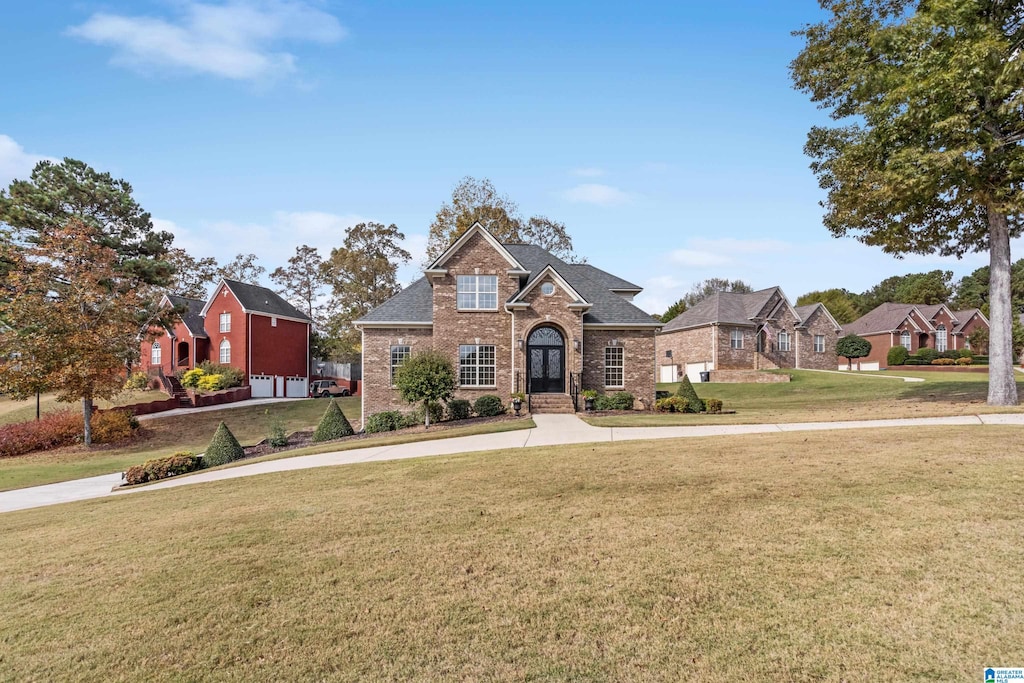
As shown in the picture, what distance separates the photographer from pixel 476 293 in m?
26.6

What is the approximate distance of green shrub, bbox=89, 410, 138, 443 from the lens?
26.4m

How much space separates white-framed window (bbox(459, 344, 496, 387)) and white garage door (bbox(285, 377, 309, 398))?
77.4 ft

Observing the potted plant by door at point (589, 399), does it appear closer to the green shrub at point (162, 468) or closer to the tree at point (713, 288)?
the green shrub at point (162, 468)

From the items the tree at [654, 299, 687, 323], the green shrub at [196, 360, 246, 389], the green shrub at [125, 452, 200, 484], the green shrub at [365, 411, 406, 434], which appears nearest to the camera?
the green shrub at [125, 452, 200, 484]

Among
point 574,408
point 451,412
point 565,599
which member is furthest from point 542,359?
point 565,599

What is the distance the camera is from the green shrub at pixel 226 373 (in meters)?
39.0

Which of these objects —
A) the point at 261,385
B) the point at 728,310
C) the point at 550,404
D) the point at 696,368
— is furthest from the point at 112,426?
the point at 728,310

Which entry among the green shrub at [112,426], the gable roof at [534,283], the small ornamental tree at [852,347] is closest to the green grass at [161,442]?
the green shrub at [112,426]

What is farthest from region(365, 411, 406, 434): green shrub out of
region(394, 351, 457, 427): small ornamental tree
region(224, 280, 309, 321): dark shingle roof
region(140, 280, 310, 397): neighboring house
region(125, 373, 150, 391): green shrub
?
region(125, 373, 150, 391): green shrub

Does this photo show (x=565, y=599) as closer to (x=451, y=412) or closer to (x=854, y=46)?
(x=451, y=412)

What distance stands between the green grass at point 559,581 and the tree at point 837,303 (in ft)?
216

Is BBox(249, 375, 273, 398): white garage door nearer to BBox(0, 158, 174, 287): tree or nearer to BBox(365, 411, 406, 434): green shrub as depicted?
BBox(0, 158, 174, 287): tree

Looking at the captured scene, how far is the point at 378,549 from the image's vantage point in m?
6.97

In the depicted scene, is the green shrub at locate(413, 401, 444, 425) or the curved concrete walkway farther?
the green shrub at locate(413, 401, 444, 425)
